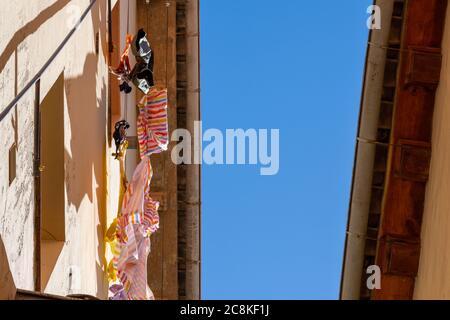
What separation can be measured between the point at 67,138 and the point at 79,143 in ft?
2.54

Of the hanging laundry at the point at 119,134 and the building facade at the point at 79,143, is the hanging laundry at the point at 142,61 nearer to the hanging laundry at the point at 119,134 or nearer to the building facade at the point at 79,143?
the building facade at the point at 79,143

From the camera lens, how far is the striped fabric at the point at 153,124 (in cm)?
1280

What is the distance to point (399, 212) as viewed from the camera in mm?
12547

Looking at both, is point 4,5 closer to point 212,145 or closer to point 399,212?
point 399,212

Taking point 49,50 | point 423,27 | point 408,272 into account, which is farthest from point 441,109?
point 49,50

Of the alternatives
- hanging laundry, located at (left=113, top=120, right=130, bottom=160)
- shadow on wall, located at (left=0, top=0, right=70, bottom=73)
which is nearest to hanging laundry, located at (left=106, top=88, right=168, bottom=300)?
hanging laundry, located at (left=113, top=120, right=130, bottom=160)

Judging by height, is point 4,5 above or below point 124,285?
above

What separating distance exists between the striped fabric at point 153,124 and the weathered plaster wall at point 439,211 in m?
4.17

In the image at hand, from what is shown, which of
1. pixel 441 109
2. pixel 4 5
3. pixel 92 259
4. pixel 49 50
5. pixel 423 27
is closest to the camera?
pixel 4 5

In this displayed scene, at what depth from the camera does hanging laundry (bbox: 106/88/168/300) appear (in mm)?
11039

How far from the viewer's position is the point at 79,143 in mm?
9125

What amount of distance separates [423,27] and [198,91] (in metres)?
4.91

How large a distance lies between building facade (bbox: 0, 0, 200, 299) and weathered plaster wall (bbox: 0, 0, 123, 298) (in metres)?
0.01

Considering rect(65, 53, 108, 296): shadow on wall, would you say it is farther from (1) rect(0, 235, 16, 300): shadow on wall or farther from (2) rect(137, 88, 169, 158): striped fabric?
(1) rect(0, 235, 16, 300): shadow on wall
